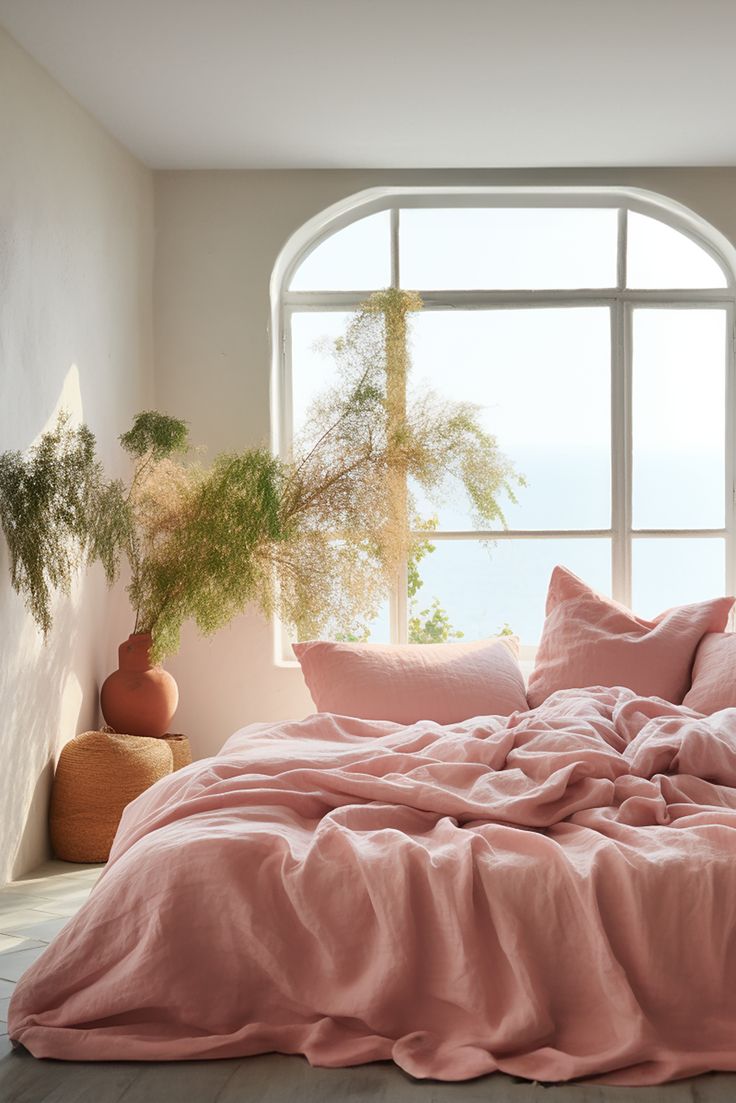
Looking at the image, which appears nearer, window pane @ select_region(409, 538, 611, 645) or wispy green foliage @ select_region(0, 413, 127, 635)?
wispy green foliage @ select_region(0, 413, 127, 635)

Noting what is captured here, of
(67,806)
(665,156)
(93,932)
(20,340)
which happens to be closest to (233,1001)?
(93,932)

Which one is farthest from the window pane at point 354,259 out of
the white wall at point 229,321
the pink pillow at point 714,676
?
the pink pillow at point 714,676

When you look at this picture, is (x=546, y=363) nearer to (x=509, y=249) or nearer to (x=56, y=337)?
(x=509, y=249)

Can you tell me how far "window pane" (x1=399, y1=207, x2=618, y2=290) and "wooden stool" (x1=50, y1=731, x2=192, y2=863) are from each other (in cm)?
276

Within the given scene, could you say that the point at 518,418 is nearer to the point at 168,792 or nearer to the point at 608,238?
the point at 608,238

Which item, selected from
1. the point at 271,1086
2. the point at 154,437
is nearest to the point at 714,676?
the point at 154,437

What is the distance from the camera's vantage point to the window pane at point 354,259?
600cm

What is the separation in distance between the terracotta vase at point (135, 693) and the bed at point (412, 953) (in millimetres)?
2144

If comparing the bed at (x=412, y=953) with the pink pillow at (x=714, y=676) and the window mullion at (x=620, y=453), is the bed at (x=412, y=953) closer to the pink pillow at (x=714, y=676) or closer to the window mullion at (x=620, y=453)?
the pink pillow at (x=714, y=676)

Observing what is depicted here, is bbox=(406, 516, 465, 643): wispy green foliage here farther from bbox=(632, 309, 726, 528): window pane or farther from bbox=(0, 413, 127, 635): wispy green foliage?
bbox=(0, 413, 127, 635): wispy green foliage

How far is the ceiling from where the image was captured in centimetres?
400

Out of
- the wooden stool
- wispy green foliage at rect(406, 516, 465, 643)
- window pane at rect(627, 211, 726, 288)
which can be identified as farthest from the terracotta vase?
window pane at rect(627, 211, 726, 288)

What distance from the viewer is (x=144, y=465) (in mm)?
5039

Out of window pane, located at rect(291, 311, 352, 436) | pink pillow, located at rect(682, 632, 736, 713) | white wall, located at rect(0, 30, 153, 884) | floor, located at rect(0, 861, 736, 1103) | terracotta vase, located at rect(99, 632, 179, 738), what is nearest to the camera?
floor, located at rect(0, 861, 736, 1103)
